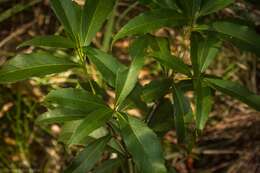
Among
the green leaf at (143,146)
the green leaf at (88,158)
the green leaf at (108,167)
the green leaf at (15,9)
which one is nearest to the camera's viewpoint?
the green leaf at (143,146)

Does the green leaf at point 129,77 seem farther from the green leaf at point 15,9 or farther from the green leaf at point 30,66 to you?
the green leaf at point 15,9

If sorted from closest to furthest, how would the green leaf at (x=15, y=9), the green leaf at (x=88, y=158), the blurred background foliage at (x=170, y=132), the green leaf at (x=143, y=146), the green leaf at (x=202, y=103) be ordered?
the green leaf at (x=143, y=146), the green leaf at (x=202, y=103), the green leaf at (x=88, y=158), the blurred background foliage at (x=170, y=132), the green leaf at (x=15, y=9)

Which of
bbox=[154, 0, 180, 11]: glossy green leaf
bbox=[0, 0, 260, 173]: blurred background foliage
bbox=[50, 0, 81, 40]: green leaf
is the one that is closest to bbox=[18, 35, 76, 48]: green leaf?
bbox=[50, 0, 81, 40]: green leaf

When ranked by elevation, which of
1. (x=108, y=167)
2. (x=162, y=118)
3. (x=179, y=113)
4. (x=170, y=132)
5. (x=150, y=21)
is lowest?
(x=170, y=132)

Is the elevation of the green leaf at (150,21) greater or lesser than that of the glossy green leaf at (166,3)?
lesser

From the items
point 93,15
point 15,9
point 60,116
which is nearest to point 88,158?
point 60,116

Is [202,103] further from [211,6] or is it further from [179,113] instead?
[211,6]

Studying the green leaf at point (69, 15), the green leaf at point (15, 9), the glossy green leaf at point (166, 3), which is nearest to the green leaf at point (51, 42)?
the green leaf at point (69, 15)

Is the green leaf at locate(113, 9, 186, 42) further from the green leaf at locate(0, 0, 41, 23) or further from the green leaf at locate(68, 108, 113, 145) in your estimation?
the green leaf at locate(0, 0, 41, 23)
